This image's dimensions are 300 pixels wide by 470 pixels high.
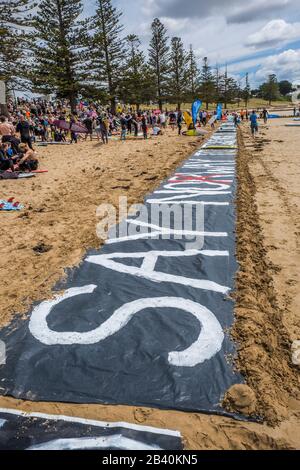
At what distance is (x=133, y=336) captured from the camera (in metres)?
3.30

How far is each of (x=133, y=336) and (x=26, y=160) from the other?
32.0 ft

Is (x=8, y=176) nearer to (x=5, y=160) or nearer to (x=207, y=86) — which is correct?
(x=5, y=160)

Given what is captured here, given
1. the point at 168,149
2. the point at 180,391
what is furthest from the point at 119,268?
the point at 168,149

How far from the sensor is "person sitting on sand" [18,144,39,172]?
11211 millimetres

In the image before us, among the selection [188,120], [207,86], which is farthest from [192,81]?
[188,120]

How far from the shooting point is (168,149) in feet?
54.0

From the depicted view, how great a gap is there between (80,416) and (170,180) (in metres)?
7.77

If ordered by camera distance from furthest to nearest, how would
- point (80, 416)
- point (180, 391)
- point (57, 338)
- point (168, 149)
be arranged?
point (168, 149) → point (57, 338) → point (180, 391) → point (80, 416)

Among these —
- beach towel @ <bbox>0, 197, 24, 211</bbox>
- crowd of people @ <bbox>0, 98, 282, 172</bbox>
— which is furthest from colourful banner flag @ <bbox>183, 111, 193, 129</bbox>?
beach towel @ <bbox>0, 197, 24, 211</bbox>

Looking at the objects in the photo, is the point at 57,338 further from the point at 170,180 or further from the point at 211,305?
the point at 170,180

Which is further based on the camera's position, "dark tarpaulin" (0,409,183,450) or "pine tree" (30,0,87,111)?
"pine tree" (30,0,87,111)

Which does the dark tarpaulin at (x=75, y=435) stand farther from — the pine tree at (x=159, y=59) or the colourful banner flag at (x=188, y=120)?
the pine tree at (x=159, y=59)

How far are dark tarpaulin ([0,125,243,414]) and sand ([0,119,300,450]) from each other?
14 centimetres

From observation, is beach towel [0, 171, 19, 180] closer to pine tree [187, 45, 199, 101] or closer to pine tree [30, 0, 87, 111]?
pine tree [30, 0, 87, 111]
